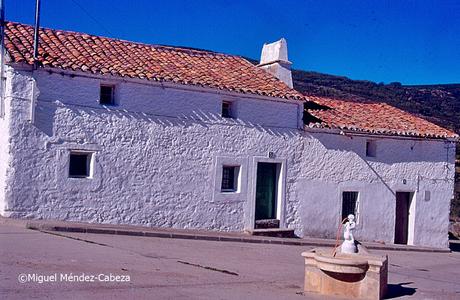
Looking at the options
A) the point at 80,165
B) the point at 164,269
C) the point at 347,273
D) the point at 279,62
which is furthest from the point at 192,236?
the point at 279,62

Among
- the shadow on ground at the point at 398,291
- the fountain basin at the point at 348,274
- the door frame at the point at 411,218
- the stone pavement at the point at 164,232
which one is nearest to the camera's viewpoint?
the fountain basin at the point at 348,274

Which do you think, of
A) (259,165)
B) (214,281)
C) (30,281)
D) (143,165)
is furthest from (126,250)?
(259,165)

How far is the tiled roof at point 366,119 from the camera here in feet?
58.0

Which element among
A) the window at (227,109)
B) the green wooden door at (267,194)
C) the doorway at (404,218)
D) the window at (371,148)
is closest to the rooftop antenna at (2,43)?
the window at (227,109)

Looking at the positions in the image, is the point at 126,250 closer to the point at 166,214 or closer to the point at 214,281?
the point at 214,281

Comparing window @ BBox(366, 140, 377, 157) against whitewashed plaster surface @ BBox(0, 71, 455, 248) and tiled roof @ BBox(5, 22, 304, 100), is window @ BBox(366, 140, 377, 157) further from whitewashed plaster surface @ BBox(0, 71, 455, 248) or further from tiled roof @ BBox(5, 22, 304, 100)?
tiled roof @ BBox(5, 22, 304, 100)

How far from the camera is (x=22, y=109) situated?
514 inches

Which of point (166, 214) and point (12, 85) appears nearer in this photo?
point (12, 85)

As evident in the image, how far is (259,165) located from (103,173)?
4.75 meters

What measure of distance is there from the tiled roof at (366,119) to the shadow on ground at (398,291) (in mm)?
8339

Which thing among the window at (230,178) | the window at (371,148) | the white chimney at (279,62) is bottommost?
the window at (230,178)

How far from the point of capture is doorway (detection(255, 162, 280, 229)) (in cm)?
1681

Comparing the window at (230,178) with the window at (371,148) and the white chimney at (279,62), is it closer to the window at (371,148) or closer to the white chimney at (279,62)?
the white chimney at (279,62)

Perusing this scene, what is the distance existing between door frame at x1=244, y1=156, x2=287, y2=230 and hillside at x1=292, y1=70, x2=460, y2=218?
78.5ft
